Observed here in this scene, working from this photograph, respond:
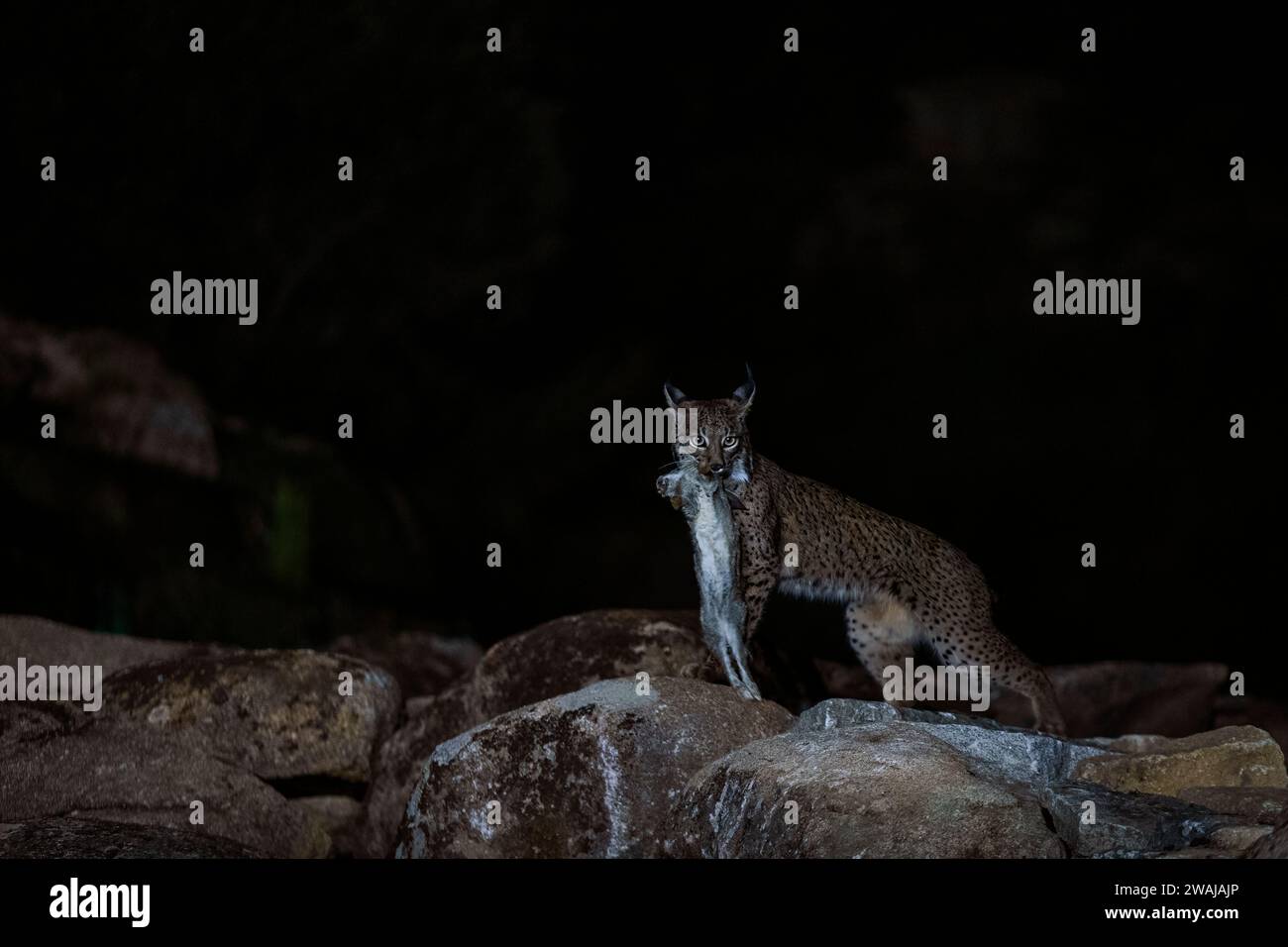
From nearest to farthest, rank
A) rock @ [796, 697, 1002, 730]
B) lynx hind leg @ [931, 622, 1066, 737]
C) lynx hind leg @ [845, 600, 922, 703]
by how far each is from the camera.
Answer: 1. rock @ [796, 697, 1002, 730]
2. lynx hind leg @ [931, 622, 1066, 737]
3. lynx hind leg @ [845, 600, 922, 703]

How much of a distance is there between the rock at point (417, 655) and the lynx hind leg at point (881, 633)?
478cm

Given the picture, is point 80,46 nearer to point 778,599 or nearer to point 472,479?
point 472,479

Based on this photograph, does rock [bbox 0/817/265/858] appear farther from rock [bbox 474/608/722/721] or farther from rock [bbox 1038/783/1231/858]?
rock [bbox 1038/783/1231/858]

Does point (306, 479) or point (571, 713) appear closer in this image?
point (571, 713)

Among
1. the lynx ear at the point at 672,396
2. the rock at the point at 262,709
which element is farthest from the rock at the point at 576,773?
the rock at the point at 262,709

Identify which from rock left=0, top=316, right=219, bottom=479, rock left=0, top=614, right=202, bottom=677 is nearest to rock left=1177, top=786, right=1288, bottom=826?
rock left=0, top=614, right=202, bottom=677

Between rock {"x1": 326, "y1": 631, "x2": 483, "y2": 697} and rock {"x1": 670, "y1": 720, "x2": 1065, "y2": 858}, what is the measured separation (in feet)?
23.7

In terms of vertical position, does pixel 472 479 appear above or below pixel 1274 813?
above

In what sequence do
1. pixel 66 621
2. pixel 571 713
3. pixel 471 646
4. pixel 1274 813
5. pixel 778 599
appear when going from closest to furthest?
pixel 1274 813
pixel 571 713
pixel 66 621
pixel 471 646
pixel 778 599

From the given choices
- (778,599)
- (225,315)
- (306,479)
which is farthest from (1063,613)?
Answer: (225,315)

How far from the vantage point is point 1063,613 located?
76.6 ft

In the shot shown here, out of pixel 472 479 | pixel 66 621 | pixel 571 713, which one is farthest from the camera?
pixel 472 479

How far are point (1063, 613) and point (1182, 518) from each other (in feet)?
6.58

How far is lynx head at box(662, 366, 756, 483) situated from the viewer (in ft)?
36.8
